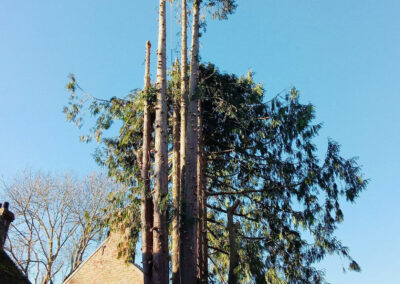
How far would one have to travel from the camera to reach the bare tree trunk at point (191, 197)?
8789 millimetres

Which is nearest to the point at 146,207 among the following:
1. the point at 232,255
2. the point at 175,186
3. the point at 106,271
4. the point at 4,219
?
the point at 175,186

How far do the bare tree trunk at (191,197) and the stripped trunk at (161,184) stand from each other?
429 millimetres

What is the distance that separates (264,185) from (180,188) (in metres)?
3.15

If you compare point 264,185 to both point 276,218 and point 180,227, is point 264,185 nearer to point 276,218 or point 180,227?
point 276,218

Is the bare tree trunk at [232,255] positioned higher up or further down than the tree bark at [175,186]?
further down

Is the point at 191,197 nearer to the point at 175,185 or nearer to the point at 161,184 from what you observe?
the point at 161,184

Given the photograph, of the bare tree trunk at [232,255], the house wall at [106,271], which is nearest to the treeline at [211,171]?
the bare tree trunk at [232,255]

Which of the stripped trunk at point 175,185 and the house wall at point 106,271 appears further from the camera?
the house wall at point 106,271

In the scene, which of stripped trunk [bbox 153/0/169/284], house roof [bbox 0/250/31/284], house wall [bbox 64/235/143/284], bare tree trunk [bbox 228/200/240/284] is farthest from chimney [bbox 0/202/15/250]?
bare tree trunk [bbox 228/200/240/284]

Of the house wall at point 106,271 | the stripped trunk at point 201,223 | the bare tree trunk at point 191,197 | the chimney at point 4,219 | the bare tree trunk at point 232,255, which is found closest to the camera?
the bare tree trunk at point 232,255

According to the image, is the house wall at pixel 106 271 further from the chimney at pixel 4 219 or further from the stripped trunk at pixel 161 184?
the stripped trunk at pixel 161 184

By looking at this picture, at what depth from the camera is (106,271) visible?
1609cm

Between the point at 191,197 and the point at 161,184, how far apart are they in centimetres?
83

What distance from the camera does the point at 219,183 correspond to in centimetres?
1353
